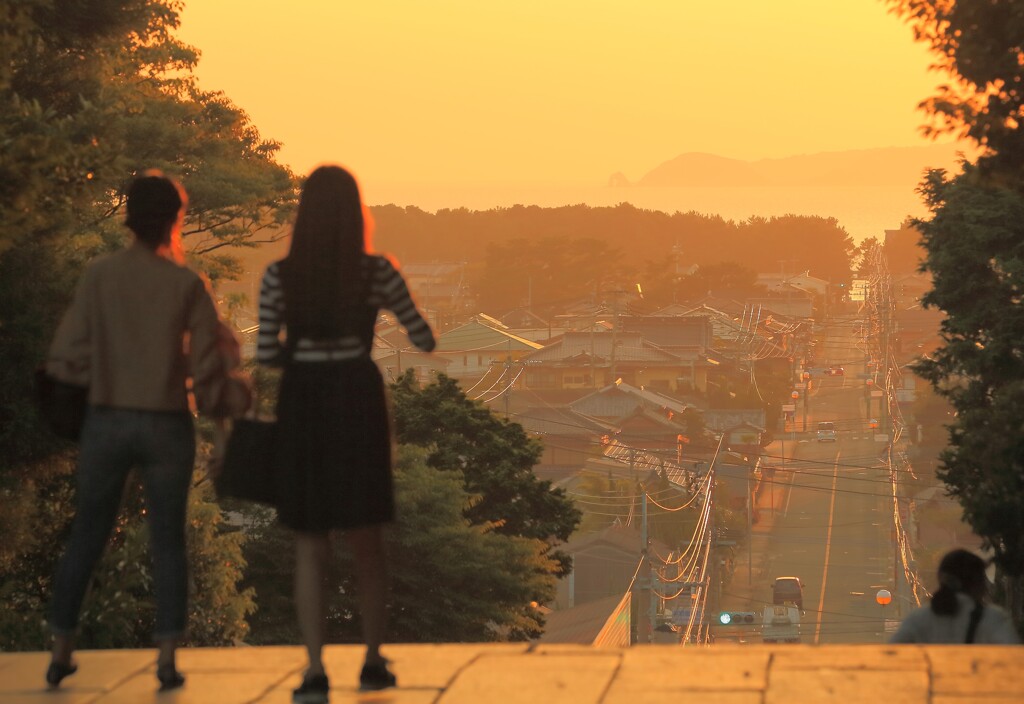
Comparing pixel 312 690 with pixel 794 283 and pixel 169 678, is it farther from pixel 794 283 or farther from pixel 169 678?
pixel 794 283

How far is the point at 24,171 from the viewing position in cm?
800

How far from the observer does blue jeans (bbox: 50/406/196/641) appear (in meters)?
4.12

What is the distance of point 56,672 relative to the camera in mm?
4488

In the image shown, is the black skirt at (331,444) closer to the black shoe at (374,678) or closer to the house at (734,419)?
the black shoe at (374,678)

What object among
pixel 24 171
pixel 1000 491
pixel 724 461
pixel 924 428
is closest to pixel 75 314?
pixel 24 171

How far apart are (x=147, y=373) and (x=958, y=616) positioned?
2.89m

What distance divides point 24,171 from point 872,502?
169 ft

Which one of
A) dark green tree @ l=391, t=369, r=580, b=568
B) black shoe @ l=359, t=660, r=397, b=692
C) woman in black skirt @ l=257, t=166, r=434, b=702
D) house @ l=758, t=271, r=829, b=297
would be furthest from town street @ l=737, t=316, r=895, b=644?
house @ l=758, t=271, r=829, b=297

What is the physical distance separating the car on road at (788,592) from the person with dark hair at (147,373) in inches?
1434

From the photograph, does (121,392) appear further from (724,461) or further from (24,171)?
(724,461)

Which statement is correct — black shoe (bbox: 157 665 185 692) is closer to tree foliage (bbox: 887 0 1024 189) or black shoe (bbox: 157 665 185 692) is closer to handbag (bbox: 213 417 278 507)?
handbag (bbox: 213 417 278 507)

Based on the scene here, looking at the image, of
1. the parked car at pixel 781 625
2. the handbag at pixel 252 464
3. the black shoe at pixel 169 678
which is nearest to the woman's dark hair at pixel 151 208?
the handbag at pixel 252 464

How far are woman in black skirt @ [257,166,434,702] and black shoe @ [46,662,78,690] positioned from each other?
860 millimetres

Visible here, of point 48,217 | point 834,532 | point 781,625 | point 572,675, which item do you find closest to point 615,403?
point 834,532
